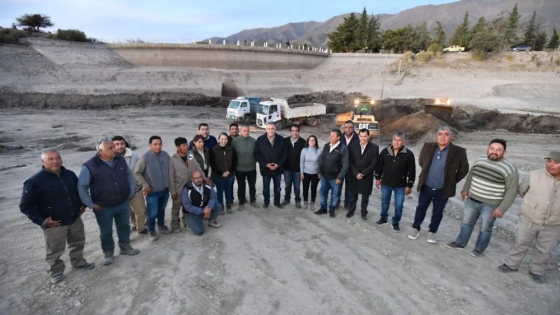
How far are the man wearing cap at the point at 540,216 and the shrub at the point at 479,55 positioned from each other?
3920 centimetres

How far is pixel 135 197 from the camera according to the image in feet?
15.1

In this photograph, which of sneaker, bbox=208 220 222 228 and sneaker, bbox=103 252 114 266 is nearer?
sneaker, bbox=103 252 114 266

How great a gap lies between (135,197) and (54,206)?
1234 mm

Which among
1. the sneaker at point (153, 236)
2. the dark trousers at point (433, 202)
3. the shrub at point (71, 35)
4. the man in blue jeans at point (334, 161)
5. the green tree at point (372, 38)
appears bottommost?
the sneaker at point (153, 236)

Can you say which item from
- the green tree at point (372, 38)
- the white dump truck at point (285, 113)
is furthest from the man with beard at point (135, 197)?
the green tree at point (372, 38)

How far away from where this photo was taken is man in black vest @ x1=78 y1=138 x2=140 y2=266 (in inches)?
144

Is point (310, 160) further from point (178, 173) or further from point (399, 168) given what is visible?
point (178, 173)

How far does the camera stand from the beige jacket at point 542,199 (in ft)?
11.6

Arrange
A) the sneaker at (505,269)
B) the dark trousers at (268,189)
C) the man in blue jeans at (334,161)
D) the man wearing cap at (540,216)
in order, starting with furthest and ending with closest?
the dark trousers at (268,189)
the man in blue jeans at (334,161)
the sneaker at (505,269)
the man wearing cap at (540,216)

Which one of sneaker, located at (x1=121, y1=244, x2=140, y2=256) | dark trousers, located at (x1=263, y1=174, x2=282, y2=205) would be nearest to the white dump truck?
dark trousers, located at (x1=263, y1=174, x2=282, y2=205)

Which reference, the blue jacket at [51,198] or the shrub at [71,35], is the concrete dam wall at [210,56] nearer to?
the shrub at [71,35]

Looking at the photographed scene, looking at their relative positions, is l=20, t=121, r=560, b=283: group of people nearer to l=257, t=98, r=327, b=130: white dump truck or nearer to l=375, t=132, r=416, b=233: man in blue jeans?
l=375, t=132, r=416, b=233: man in blue jeans

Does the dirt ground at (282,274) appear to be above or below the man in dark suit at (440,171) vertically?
below

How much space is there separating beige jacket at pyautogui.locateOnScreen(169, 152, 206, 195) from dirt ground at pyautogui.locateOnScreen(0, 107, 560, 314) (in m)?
0.83
